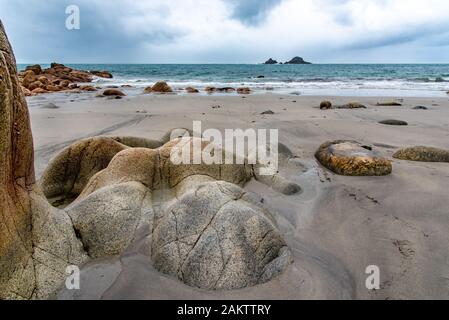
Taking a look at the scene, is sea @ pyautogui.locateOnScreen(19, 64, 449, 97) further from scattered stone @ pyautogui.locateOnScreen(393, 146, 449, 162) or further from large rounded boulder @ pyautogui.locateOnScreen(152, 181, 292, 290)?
large rounded boulder @ pyautogui.locateOnScreen(152, 181, 292, 290)

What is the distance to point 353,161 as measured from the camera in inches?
183

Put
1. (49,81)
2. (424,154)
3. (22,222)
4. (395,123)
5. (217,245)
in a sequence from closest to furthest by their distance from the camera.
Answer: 1. (22,222)
2. (217,245)
3. (424,154)
4. (395,123)
5. (49,81)

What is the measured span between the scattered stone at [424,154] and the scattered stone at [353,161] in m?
0.73

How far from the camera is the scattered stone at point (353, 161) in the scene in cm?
456

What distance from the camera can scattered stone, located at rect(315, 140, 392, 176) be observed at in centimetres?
456

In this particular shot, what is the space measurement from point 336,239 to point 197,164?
175 centimetres

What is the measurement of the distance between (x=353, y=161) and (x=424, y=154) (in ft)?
4.78

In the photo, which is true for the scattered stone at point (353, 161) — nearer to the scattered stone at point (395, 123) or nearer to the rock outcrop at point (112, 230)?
the rock outcrop at point (112, 230)

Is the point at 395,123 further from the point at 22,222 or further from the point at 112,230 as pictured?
the point at 22,222

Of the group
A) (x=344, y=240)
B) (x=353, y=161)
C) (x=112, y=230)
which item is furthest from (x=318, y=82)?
(x=112, y=230)

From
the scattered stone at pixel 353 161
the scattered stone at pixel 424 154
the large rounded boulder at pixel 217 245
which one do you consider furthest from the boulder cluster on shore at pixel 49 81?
the scattered stone at pixel 424 154

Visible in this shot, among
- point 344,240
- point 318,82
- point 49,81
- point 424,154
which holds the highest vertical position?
point 49,81

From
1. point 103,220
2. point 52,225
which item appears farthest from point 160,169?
Result: point 52,225

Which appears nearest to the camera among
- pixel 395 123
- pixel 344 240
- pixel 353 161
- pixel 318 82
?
pixel 344 240
